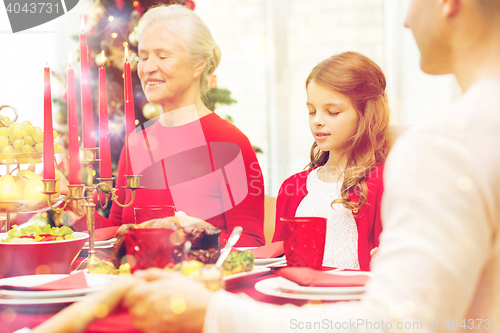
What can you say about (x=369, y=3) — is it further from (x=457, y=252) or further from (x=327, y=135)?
(x=457, y=252)

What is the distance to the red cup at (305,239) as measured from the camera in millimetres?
816

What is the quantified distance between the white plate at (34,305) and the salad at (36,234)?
0.71 feet

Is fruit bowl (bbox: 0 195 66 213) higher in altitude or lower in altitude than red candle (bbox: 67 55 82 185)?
lower

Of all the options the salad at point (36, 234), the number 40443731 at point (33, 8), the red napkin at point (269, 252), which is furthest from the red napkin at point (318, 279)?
the number 40443731 at point (33, 8)

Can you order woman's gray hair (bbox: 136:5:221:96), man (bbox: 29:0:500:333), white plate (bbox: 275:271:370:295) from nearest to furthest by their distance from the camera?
1. man (bbox: 29:0:500:333)
2. white plate (bbox: 275:271:370:295)
3. woman's gray hair (bbox: 136:5:221:96)

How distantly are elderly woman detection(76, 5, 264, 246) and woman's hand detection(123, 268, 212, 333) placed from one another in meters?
1.15

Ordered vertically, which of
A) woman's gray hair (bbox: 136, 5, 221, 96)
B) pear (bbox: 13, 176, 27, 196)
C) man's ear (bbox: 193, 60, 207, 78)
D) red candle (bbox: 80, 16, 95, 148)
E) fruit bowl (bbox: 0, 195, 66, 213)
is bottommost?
fruit bowl (bbox: 0, 195, 66, 213)

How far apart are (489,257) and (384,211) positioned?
0.12 meters

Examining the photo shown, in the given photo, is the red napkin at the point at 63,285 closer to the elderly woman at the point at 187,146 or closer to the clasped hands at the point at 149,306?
the clasped hands at the point at 149,306

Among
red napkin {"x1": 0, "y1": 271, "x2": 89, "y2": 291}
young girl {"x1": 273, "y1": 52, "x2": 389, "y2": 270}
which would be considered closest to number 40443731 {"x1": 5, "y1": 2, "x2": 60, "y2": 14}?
young girl {"x1": 273, "y1": 52, "x2": 389, "y2": 270}

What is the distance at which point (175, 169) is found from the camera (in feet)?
5.94

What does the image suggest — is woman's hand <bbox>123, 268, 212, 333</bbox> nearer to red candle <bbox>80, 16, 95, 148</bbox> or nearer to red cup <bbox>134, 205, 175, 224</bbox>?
red candle <bbox>80, 16, 95, 148</bbox>

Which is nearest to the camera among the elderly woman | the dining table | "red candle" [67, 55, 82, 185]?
the dining table

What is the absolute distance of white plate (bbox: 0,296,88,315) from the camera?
592mm
